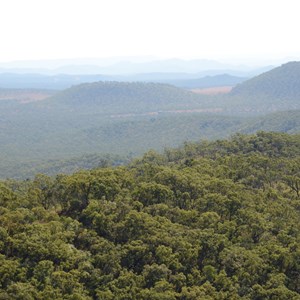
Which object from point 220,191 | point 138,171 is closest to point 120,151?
point 138,171

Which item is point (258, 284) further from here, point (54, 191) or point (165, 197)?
point (54, 191)

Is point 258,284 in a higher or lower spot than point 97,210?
lower

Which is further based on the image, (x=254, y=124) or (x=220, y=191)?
(x=254, y=124)

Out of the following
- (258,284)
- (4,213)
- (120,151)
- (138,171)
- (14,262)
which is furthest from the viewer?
(120,151)

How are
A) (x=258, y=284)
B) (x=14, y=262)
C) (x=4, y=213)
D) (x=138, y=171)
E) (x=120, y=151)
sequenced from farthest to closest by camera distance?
(x=120, y=151)
(x=138, y=171)
(x=4, y=213)
(x=258, y=284)
(x=14, y=262)

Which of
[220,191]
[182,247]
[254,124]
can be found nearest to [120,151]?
[254,124]

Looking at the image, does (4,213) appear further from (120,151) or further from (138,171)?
(120,151)
